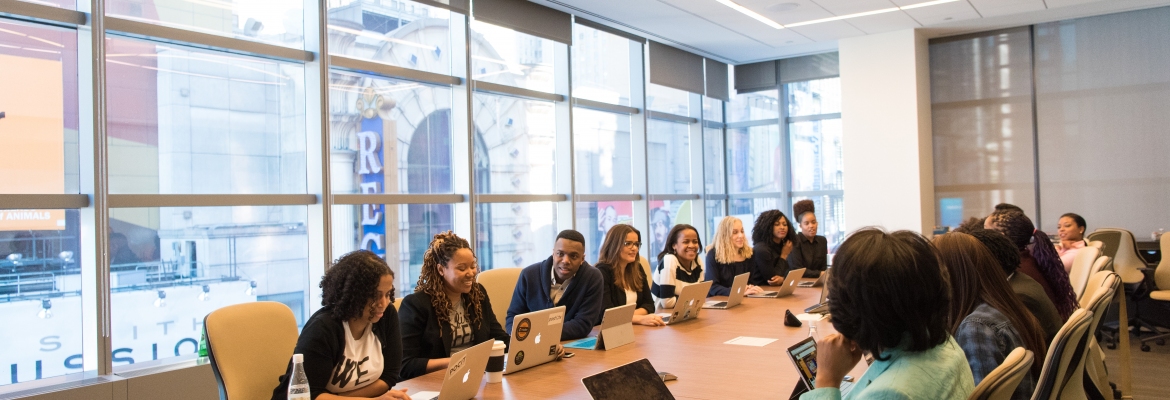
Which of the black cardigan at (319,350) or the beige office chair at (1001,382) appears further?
the black cardigan at (319,350)

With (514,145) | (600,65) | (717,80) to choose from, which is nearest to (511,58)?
(514,145)

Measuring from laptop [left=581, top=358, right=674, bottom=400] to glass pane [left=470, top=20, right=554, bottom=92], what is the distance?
15.0 ft

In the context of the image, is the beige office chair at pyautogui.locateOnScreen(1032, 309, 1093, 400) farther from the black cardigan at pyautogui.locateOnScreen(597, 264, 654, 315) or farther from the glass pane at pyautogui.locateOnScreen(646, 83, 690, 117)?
the glass pane at pyautogui.locateOnScreen(646, 83, 690, 117)

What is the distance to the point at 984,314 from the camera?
2.14m

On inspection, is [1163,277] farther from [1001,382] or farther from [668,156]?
[1001,382]

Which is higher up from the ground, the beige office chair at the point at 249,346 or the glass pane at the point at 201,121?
the glass pane at the point at 201,121

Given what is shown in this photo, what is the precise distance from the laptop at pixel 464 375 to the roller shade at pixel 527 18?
4.35m

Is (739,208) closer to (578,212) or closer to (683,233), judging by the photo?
(578,212)

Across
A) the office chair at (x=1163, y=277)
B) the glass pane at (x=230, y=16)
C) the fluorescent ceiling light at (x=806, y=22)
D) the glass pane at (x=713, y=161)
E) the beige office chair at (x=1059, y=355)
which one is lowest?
the office chair at (x=1163, y=277)

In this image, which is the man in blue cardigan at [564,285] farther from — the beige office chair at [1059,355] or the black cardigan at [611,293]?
the beige office chair at [1059,355]

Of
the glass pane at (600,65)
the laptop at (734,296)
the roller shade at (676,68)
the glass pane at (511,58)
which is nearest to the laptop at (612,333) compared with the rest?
the laptop at (734,296)

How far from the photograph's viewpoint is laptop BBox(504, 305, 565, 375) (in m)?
2.75

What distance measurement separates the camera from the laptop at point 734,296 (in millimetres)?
4539

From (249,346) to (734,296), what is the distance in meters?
2.71
